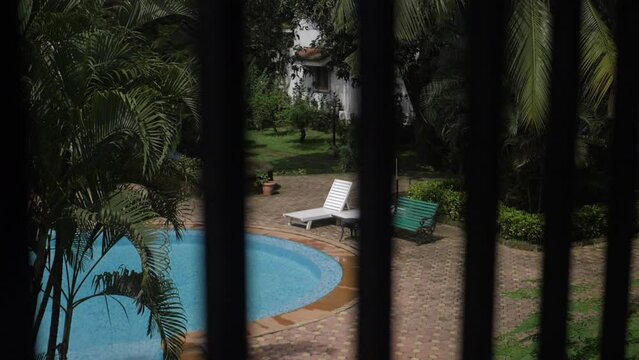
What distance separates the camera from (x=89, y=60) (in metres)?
4.81

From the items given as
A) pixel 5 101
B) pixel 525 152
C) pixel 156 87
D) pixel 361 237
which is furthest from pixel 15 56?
pixel 525 152

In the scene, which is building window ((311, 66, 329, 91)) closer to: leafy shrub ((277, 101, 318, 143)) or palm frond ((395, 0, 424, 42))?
leafy shrub ((277, 101, 318, 143))

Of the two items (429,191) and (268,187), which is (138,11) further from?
(268,187)

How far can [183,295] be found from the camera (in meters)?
9.33

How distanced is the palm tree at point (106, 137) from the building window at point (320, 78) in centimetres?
1653

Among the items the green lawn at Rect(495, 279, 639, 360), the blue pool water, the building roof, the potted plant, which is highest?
the building roof

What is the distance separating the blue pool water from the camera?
786cm

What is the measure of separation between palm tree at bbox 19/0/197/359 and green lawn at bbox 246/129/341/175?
30.7ft

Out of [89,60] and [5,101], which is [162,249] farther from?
[5,101]

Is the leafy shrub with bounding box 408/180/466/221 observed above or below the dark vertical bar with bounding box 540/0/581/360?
below

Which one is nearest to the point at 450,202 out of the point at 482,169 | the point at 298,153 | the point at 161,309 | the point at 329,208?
the point at 329,208

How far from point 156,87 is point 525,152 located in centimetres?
731

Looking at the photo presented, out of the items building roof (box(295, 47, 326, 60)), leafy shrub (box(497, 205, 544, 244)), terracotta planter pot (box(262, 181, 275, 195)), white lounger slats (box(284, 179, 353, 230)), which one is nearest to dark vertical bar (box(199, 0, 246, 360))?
leafy shrub (box(497, 205, 544, 244))

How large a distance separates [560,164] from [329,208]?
12.1m
